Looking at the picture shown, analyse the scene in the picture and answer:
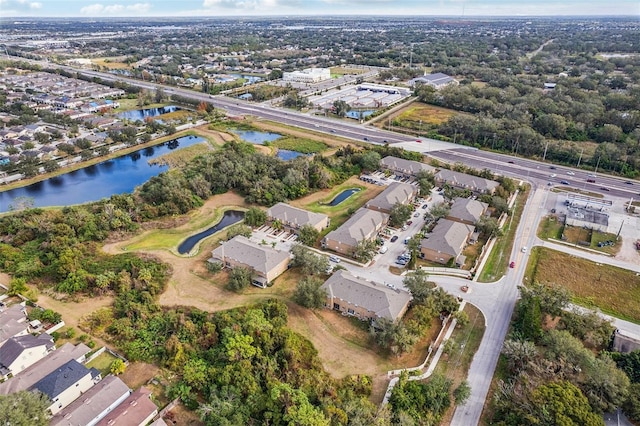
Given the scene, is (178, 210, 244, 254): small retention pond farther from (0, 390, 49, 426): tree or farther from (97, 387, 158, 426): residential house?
(0, 390, 49, 426): tree

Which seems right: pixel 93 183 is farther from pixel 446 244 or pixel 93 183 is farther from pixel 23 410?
pixel 446 244

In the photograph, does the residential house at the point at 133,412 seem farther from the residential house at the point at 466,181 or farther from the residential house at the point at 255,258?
the residential house at the point at 466,181

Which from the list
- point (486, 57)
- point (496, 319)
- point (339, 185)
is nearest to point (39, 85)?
point (339, 185)

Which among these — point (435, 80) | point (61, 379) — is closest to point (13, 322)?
point (61, 379)

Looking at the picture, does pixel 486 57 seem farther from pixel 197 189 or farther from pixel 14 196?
pixel 14 196

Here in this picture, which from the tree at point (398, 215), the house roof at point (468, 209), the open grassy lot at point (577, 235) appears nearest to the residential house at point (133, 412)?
the tree at point (398, 215)
